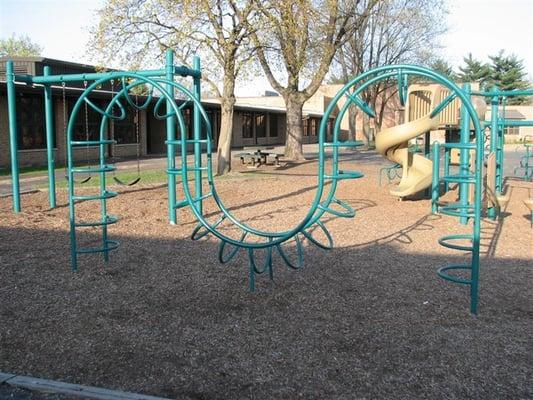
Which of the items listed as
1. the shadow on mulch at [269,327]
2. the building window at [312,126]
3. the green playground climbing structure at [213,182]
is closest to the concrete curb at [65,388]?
the shadow on mulch at [269,327]

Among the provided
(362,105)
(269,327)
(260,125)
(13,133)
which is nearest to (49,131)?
(13,133)

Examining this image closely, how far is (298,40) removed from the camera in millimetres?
18234

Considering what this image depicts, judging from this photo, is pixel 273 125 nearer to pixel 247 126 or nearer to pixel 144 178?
pixel 247 126

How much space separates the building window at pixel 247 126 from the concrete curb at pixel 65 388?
116 ft

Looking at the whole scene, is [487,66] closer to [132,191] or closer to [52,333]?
[132,191]

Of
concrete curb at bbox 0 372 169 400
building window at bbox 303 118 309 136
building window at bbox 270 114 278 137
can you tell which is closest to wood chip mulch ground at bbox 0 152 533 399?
concrete curb at bbox 0 372 169 400

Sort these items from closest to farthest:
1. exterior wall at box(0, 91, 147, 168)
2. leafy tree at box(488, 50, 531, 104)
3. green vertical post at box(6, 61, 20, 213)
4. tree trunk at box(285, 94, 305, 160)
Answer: green vertical post at box(6, 61, 20, 213) → exterior wall at box(0, 91, 147, 168) → tree trunk at box(285, 94, 305, 160) → leafy tree at box(488, 50, 531, 104)

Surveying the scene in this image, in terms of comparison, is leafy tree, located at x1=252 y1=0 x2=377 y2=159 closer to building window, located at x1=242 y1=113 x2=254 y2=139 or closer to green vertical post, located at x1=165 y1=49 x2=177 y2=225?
green vertical post, located at x1=165 y1=49 x2=177 y2=225

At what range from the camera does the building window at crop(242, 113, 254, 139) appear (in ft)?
127

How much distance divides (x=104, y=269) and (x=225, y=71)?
982 centimetres

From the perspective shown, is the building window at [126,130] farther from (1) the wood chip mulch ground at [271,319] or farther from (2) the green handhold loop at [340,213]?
(2) the green handhold loop at [340,213]

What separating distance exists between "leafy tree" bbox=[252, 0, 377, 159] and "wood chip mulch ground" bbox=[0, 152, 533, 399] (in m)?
8.44

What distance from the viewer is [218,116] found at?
111 ft

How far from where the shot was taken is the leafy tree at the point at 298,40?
49.1 feet
